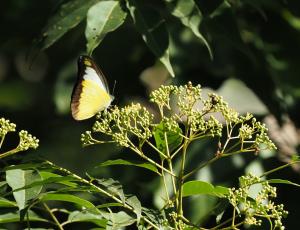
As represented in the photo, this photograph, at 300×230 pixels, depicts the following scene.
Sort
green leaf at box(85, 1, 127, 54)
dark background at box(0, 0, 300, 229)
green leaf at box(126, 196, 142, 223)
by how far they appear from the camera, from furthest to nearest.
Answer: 1. dark background at box(0, 0, 300, 229)
2. green leaf at box(85, 1, 127, 54)
3. green leaf at box(126, 196, 142, 223)

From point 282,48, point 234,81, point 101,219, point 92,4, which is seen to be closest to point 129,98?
point 234,81

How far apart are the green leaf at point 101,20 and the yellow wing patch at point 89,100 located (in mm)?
120

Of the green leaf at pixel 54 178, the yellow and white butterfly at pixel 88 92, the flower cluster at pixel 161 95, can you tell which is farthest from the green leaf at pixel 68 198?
the yellow and white butterfly at pixel 88 92

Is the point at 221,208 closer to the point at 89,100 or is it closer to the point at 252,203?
the point at 252,203

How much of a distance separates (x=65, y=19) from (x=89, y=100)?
0.28 metres

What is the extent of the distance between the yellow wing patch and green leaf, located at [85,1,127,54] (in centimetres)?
12

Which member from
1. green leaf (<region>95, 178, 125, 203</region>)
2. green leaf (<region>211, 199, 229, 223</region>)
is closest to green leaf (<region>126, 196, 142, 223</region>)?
green leaf (<region>95, 178, 125, 203</region>)

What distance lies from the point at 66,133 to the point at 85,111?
2121 mm

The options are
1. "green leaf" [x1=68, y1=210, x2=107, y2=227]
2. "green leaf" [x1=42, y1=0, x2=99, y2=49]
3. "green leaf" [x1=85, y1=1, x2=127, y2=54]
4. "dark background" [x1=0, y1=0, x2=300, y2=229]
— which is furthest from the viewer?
"dark background" [x1=0, y1=0, x2=300, y2=229]

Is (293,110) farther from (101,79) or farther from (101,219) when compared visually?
(101,219)

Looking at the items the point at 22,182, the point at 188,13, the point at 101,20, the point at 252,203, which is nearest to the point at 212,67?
the point at 188,13

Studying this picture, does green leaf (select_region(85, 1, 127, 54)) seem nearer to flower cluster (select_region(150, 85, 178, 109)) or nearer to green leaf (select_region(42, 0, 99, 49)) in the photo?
green leaf (select_region(42, 0, 99, 49))

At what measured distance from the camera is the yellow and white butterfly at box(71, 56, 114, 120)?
207 cm

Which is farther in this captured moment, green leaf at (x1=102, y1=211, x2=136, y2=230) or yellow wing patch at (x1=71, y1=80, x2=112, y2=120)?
yellow wing patch at (x1=71, y1=80, x2=112, y2=120)
